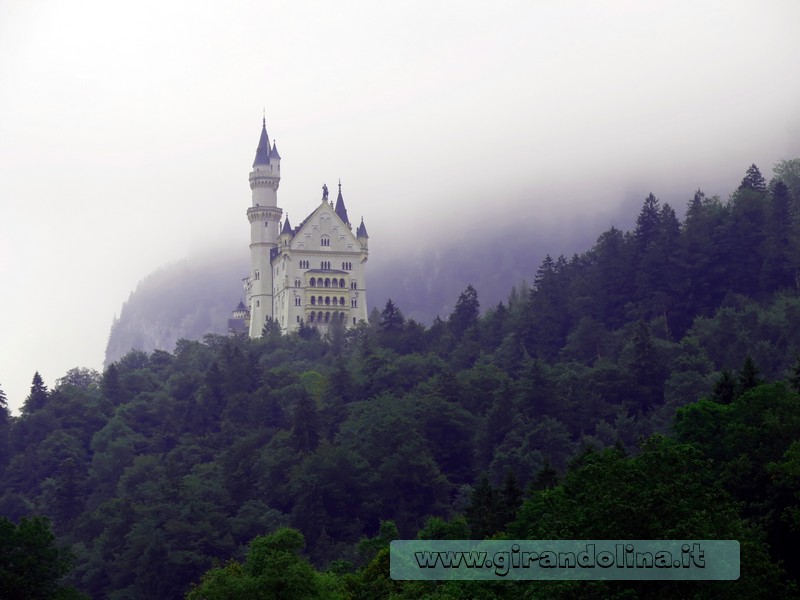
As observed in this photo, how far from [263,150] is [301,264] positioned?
1278cm

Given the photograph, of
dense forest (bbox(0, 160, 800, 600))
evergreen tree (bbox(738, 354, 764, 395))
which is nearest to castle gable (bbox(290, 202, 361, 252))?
dense forest (bbox(0, 160, 800, 600))

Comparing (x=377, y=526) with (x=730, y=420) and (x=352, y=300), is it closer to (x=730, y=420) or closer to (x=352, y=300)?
(x=730, y=420)

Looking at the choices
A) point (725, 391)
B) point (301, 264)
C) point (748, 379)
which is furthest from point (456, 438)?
point (301, 264)

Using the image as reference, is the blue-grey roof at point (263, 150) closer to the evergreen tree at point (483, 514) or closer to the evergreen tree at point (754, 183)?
the evergreen tree at point (754, 183)

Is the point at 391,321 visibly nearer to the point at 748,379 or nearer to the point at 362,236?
the point at 362,236

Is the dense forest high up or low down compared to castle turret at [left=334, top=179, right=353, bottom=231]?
down

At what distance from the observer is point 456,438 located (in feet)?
328

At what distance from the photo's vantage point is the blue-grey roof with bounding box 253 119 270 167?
143 metres

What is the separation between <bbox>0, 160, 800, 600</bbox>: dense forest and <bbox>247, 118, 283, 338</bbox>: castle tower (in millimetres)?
5491

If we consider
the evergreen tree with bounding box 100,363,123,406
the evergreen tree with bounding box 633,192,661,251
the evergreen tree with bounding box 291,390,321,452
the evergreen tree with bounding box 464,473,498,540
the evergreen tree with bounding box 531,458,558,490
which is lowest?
the evergreen tree with bounding box 464,473,498,540

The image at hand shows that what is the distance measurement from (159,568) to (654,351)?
107ft

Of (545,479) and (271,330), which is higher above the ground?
(271,330)

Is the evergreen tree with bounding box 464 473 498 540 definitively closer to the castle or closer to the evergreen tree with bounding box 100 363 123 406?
the evergreen tree with bounding box 100 363 123 406

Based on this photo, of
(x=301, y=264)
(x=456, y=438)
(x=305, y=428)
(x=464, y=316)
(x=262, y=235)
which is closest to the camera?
(x=456, y=438)
